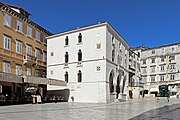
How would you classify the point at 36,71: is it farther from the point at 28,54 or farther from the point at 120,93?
the point at 120,93

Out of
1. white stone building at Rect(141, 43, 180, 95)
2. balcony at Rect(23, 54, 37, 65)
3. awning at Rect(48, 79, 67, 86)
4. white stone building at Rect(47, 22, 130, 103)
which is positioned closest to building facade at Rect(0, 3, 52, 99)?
balcony at Rect(23, 54, 37, 65)

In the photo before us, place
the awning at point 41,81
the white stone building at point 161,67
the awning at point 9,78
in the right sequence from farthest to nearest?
the white stone building at point 161,67 < the awning at point 41,81 < the awning at point 9,78

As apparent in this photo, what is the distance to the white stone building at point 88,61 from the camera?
3409 centimetres

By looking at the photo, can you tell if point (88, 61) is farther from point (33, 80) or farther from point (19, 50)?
point (19, 50)

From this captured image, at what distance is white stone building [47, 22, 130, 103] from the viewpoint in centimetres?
3409

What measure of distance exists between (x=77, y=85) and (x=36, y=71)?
695 cm

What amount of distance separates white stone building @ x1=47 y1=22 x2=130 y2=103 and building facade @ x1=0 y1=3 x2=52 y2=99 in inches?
118

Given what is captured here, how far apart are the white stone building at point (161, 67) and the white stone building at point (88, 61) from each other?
32.8 m

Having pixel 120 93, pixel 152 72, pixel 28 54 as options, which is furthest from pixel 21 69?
pixel 152 72

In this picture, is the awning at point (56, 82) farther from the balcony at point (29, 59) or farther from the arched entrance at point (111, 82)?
the arched entrance at point (111, 82)

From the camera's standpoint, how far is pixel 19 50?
107 ft

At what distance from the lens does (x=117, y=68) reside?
1550 inches

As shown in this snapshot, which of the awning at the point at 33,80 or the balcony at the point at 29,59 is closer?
the awning at the point at 33,80

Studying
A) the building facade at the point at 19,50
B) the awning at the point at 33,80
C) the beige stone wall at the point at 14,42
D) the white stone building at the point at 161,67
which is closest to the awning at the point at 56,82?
the awning at the point at 33,80
